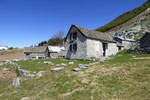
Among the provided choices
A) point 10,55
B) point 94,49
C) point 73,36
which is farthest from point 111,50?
point 10,55

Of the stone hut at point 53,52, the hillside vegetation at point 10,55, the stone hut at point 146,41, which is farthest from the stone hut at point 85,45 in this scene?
the hillside vegetation at point 10,55

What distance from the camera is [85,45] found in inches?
699

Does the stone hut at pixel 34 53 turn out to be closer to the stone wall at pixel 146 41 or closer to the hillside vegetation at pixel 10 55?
the hillside vegetation at pixel 10 55

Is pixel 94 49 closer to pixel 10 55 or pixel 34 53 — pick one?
pixel 34 53

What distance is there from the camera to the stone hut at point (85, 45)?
17953 mm

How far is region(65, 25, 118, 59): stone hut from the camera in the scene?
707 inches

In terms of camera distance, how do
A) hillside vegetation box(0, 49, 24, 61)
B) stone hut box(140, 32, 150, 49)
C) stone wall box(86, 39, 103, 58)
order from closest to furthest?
stone wall box(86, 39, 103, 58)
stone hut box(140, 32, 150, 49)
hillside vegetation box(0, 49, 24, 61)

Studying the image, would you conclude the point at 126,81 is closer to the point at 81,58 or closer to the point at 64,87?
the point at 64,87

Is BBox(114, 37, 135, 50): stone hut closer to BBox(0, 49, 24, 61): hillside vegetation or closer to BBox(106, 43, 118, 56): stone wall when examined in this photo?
BBox(106, 43, 118, 56): stone wall

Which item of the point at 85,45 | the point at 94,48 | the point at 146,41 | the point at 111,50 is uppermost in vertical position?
the point at 146,41

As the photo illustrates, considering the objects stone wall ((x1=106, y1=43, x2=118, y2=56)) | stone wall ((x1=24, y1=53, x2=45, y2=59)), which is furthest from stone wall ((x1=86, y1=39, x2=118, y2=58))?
stone wall ((x1=24, y1=53, x2=45, y2=59))

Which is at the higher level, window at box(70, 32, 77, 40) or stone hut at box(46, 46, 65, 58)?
window at box(70, 32, 77, 40)

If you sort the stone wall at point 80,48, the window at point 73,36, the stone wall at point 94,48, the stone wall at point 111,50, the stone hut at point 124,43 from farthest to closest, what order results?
the stone hut at point 124,43 → the stone wall at point 111,50 → the window at point 73,36 → the stone wall at point 80,48 → the stone wall at point 94,48

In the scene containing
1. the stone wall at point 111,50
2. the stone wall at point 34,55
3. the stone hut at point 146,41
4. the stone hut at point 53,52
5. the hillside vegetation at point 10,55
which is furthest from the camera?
the hillside vegetation at point 10,55
